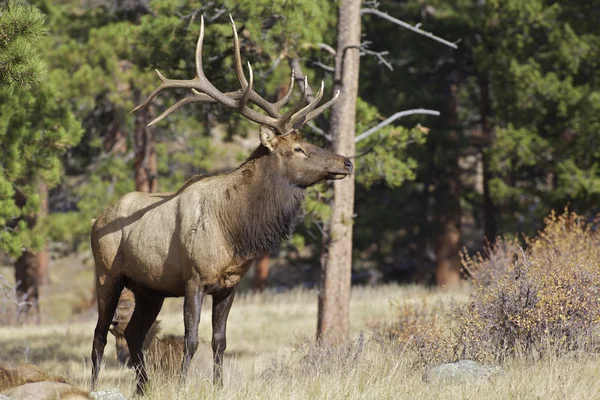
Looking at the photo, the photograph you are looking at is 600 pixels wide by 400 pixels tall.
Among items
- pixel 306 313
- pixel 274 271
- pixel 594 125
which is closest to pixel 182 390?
pixel 306 313

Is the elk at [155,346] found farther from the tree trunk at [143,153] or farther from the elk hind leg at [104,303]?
the tree trunk at [143,153]

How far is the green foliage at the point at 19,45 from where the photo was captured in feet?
21.6

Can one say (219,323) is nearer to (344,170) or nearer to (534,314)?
(344,170)

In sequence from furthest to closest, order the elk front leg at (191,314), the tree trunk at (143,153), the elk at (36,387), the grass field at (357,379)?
the tree trunk at (143,153), the elk front leg at (191,314), the grass field at (357,379), the elk at (36,387)

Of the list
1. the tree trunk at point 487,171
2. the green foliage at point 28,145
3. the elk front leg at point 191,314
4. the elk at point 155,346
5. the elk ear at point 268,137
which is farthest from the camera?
the tree trunk at point 487,171

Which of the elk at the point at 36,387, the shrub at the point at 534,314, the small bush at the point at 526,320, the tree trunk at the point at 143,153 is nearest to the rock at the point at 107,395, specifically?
the elk at the point at 36,387

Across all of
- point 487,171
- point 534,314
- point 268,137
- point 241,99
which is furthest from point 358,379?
point 487,171

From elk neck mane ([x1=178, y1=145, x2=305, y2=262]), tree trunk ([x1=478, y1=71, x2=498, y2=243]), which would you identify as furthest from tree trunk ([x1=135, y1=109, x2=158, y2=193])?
elk neck mane ([x1=178, y1=145, x2=305, y2=262])

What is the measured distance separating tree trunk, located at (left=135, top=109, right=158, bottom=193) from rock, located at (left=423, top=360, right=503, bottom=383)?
1296 cm

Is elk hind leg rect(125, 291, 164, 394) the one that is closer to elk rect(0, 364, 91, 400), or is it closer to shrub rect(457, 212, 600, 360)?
elk rect(0, 364, 91, 400)

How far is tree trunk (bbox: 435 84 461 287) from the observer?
2239cm

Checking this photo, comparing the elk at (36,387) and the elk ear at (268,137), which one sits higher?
the elk ear at (268,137)

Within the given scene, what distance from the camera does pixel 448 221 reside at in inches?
896

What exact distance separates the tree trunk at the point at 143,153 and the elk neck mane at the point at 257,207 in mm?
11901
